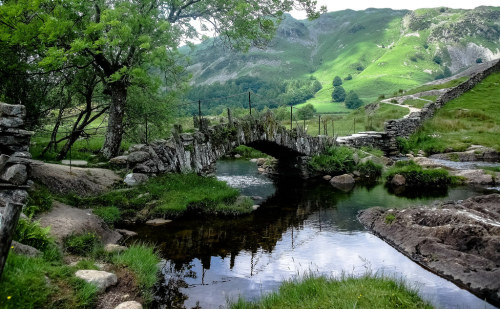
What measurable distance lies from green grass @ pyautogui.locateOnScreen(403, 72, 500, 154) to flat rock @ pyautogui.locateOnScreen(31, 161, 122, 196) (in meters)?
29.0

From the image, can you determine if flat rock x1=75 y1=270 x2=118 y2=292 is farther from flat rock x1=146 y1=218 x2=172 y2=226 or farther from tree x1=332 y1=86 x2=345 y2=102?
tree x1=332 y1=86 x2=345 y2=102

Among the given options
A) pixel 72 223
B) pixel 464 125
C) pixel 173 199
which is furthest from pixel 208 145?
pixel 464 125

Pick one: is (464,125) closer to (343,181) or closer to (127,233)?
(343,181)

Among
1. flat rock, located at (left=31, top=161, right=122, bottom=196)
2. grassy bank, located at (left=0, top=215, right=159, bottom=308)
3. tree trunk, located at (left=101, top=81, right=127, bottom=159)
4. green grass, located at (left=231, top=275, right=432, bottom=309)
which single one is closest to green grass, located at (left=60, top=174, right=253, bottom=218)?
flat rock, located at (left=31, top=161, right=122, bottom=196)

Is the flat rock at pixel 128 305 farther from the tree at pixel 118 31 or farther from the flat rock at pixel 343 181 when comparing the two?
the flat rock at pixel 343 181

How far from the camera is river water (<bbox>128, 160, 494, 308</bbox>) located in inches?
360

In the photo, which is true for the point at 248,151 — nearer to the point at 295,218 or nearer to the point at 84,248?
the point at 295,218

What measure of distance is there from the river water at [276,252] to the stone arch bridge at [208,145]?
11.4 feet

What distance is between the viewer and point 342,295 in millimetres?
7645

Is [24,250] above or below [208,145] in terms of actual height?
below

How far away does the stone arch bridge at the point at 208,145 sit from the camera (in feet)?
57.2

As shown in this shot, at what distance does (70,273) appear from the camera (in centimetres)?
745

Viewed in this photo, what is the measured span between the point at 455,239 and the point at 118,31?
15622 millimetres

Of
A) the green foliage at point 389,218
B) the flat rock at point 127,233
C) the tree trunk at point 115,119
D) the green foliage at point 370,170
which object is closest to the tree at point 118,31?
the tree trunk at point 115,119
